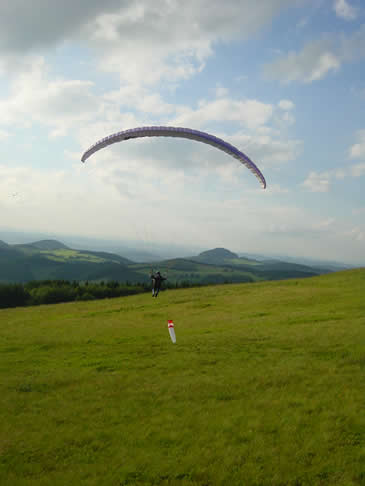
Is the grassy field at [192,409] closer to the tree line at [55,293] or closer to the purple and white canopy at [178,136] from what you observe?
the purple and white canopy at [178,136]

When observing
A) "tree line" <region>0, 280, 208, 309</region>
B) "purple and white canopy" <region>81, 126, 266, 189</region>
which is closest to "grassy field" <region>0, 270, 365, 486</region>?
"purple and white canopy" <region>81, 126, 266, 189</region>

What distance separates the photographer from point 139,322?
28922 millimetres

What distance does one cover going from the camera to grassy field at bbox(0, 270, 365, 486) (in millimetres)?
7516

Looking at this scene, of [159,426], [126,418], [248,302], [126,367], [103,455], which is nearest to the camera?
[103,455]

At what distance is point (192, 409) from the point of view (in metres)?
10.5

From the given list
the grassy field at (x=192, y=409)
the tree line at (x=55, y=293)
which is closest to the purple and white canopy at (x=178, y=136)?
the grassy field at (x=192, y=409)

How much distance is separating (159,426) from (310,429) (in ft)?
15.9

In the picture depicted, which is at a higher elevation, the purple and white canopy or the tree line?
the purple and white canopy

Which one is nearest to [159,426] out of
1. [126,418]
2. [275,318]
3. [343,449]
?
[126,418]

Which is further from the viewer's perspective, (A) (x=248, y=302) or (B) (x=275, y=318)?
(A) (x=248, y=302)

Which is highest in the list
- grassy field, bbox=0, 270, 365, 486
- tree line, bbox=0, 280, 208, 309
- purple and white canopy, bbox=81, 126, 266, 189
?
purple and white canopy, bbox=81, 126, 266, 189

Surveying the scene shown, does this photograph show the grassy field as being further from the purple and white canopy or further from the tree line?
the tree line

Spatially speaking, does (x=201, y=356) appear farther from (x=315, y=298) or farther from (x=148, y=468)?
(x=315, y=298)

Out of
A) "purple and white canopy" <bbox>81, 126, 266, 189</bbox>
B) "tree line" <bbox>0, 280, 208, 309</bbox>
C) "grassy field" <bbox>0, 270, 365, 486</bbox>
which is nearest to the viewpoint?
"grassy field" <bbox>0, 270, 365, 486</bbox>
